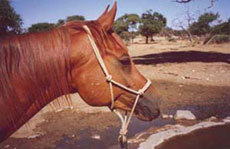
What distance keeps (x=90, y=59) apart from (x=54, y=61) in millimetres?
242

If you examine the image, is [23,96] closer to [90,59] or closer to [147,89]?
[90,59]

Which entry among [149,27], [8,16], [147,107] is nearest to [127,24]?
[149,27]

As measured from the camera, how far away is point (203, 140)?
14.0ft

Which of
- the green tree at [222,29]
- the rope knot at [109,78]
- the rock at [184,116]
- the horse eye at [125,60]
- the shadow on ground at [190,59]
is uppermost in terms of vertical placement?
the horse eye at [125,60]

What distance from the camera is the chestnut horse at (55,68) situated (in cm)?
153

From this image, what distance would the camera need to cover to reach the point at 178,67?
1180 cm

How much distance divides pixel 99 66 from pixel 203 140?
131 inches

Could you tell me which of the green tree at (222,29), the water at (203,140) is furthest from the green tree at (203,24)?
the water at (203,140)

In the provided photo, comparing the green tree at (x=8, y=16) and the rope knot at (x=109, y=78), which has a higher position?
the green tree at (x=8, y=16)

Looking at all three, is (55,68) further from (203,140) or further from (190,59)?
(190,59)

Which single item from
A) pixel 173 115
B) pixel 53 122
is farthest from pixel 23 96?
pixel 173 115

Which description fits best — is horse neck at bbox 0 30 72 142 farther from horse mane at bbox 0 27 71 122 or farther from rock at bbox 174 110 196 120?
rock at bbox 174 110 196 120

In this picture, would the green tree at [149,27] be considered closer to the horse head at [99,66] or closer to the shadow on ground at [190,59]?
the shadow on ground at [190,59]

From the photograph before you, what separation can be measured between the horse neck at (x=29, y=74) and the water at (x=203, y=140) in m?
2.79
